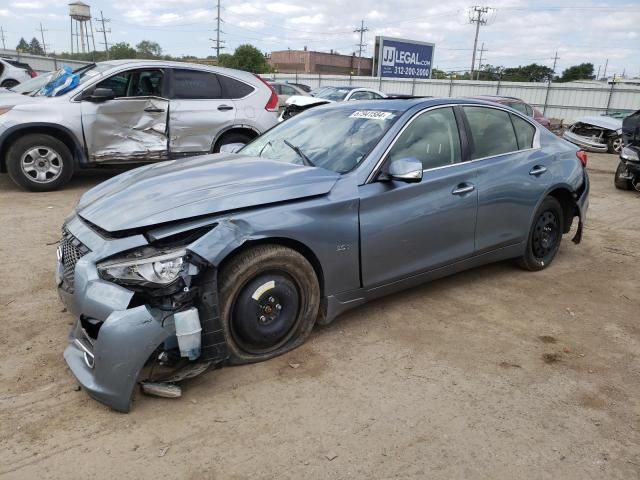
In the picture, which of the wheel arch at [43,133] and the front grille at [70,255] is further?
the wheel arch at [43,133]

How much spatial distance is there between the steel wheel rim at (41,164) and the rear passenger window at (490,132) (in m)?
5.70

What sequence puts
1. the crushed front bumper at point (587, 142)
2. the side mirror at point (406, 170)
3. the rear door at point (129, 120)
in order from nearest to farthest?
the side mirror at point (406, 170) < the rear door at point (129, 120) < the crushed front bumper at point (587, 142)

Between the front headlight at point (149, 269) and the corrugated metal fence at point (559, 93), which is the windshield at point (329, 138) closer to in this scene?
the front headlight at point (149, 269)

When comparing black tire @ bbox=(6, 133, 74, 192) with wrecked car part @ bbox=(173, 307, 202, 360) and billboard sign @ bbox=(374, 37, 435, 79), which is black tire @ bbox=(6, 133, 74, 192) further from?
billboard sign @ bbox=(374, 37, 435, 79)

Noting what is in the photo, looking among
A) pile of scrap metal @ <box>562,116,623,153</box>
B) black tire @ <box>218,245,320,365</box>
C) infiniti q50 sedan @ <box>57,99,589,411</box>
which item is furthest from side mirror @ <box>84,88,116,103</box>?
pile of scrap metal @ <box>562,116,623,153</box>

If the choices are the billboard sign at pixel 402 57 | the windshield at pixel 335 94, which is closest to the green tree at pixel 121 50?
the billboard sign at pixel 402 57

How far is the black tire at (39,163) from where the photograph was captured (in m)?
7.01

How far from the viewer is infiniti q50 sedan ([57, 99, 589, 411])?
8.94 feet

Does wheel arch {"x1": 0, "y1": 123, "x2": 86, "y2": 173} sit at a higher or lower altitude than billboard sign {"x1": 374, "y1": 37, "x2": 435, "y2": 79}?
lower

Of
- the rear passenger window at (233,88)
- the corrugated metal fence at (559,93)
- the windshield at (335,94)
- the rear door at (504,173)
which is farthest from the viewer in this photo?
the corrugated metal fence at (559,93)

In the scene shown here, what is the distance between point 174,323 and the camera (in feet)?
8.83

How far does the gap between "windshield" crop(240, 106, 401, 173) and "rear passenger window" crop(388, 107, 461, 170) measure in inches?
6.3

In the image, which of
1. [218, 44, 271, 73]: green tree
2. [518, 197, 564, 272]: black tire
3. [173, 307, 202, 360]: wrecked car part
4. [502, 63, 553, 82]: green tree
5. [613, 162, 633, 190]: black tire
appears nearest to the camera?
[173, 307, 202, 360]: wrecked car part

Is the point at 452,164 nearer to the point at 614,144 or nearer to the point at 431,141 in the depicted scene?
the point at 431,141
